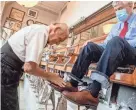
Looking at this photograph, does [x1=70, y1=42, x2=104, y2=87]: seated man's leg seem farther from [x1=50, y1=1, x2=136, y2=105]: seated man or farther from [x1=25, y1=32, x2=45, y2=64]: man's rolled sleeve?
[x1=25, y1=32, x2=45, y2=64]: man's rolled sleeve

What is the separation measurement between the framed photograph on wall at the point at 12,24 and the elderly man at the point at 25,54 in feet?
25.3

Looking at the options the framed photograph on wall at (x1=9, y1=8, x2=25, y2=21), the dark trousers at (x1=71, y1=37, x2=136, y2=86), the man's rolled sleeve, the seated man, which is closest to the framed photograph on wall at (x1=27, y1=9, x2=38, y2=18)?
the framed photograph on wall at (x1=9, y1=8, x2=25, y2=21)

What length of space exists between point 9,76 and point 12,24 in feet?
25.9

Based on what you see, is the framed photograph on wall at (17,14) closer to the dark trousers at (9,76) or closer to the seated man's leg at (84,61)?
the dark trousers at (9,76)

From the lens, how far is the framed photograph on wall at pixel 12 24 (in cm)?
955

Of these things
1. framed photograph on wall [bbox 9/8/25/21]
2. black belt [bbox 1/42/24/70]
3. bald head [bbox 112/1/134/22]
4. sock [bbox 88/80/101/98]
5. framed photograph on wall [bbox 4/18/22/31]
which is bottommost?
sock [bbox 88/80/101/98]

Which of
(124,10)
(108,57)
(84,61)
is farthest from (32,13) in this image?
(108,57)

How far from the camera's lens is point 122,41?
170 centimetres

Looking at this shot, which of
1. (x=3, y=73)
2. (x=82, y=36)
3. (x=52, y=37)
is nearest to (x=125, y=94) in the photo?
(x=52, y=37)

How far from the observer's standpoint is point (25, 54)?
193 centimetres

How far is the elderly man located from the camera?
72.3 inches

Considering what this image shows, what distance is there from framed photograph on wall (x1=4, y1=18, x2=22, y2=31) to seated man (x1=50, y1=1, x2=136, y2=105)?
307 inches

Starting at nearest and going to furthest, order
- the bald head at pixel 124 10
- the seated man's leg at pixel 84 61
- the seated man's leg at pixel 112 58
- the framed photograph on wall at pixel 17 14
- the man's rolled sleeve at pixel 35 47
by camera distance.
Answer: the seated man's leg at pixel 112 58 → the man's rolled sleeve at pixel 35 47 → the seated man's leg at pixel 84 61 → the bald head at pixel 124 10 → the framed photograph on wall at pixel 17 14

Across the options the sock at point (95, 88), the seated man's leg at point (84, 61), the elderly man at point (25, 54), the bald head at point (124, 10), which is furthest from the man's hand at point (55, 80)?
the bald head at point (124, 10)
